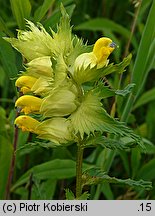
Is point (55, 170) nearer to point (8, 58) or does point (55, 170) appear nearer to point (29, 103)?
point (8, 58)

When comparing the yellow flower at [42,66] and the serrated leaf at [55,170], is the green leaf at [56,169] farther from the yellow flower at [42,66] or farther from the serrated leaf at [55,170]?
the yellow flower at [42,66]

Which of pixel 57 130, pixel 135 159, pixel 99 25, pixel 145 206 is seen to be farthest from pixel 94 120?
pixel 99 25

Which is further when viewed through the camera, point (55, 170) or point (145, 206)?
point (55, 170)

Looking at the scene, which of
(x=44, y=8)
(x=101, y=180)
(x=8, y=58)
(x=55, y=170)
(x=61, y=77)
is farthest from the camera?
(x=55, y=170)

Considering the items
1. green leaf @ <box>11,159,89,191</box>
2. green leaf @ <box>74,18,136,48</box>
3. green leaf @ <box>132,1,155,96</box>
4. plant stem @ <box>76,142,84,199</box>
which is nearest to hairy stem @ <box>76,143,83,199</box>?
plant stem @ <box>76,142,84,199</box>

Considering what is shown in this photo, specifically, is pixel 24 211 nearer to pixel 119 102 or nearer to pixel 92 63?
pixel 92 63

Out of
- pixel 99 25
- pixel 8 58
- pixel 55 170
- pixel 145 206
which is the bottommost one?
pixel 145 206

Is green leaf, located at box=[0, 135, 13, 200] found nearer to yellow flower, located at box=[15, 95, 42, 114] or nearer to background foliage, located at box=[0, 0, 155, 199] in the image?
background foliage, located at box=[0, 0, 155, 199]
